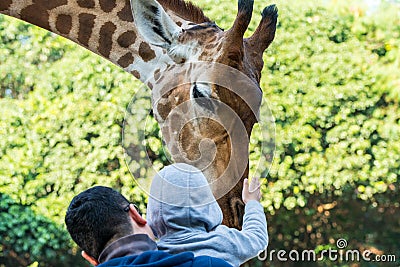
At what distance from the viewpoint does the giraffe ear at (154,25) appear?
10.0 feet

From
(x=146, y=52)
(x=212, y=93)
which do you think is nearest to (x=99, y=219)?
(x=212, y=93)

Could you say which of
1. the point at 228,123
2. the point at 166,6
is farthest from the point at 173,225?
the point at 166,6

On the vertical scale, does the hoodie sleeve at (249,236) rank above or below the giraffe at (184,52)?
below

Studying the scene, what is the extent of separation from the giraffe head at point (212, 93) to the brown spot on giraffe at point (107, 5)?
0.60m

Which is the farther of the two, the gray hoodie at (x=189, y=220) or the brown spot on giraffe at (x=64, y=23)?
the brown spot on giraffe at (x=64, y=23)

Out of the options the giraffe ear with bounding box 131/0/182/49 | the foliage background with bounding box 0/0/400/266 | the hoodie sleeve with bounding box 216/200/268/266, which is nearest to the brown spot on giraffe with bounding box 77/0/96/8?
the giraffe ear with bounding box 131/0/182/49

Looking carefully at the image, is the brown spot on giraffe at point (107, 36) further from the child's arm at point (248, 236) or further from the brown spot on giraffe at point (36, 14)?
the child's arm at point (248, 236)

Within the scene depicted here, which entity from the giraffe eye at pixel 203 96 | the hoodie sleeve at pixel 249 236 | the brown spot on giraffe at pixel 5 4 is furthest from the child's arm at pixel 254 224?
the brown spot on giraffe at pixel 5 4

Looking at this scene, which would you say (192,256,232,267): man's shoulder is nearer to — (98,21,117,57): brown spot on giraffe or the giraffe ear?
the giraffe ear

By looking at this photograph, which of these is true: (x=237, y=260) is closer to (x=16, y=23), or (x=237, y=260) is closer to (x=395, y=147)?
(x=395, y=147)

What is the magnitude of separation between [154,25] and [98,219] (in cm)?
159

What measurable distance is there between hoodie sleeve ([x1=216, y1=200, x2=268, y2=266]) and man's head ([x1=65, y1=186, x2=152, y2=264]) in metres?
0.28

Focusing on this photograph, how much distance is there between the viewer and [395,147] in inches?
256

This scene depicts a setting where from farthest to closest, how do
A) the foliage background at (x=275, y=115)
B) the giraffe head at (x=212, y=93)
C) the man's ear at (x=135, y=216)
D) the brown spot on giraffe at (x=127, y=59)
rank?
the foliage background at (x=275, y=115) → the brown spot on giraffe at (x=127, y=59) → the giraffe head at (x=212, y=93) → the man's ear at (x=135, y=216)
